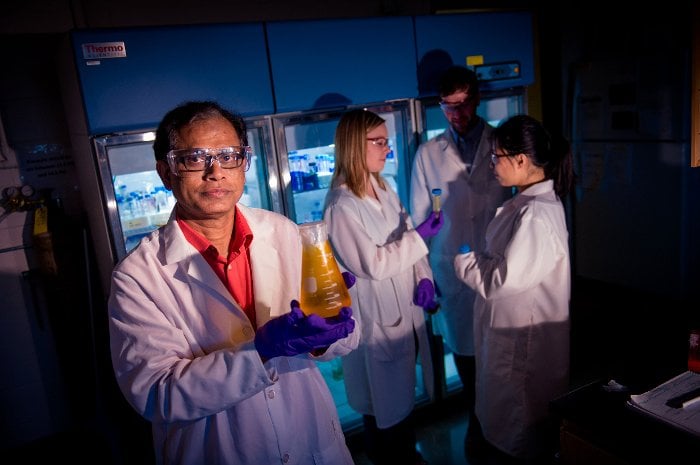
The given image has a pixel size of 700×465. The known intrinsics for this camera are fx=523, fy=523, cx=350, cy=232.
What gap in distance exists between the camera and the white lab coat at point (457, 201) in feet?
9.89

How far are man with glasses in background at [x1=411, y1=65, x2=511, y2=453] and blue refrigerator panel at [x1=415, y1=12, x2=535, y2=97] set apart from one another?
12cm

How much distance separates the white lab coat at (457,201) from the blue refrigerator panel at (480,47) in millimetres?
391

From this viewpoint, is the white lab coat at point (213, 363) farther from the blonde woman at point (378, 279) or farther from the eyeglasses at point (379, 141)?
the eyeglasses at point (379, 141)

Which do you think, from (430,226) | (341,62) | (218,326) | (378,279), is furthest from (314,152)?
(218,326)

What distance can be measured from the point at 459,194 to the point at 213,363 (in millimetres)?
2029

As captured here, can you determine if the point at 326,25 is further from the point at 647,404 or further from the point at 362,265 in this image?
the point at 647,404

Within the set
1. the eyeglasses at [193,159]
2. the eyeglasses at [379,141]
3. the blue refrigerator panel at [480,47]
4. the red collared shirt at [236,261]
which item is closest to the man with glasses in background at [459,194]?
the blue refrigerator panel at [480,47]

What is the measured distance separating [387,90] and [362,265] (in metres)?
1.09

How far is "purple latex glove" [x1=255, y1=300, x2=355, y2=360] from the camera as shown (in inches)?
51.1

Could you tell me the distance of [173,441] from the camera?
153 centimetres

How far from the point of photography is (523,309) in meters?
2.39

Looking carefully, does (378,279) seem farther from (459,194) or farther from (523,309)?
(459,194)

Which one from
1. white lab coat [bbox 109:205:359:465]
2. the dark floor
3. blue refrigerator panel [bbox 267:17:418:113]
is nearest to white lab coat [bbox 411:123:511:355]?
blue refrigerator panel [bbox 267:17:418:113]

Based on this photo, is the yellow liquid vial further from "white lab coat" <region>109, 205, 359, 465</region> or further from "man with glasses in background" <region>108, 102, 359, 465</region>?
"white lab coat" <region>109, 205, 359, 465</region>
